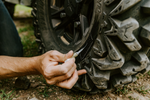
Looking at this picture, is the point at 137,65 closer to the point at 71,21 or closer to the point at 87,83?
the point at 87,83

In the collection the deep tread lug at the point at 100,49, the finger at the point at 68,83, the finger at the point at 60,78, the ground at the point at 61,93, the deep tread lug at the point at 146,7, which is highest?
the deep tread lug at the point at 146,7

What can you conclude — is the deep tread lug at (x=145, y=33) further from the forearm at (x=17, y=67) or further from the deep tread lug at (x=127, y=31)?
the forearm at (x=17, y=67)

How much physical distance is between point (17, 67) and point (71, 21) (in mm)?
619

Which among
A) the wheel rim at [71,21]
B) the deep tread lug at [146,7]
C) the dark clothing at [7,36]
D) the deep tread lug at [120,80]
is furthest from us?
the dark clothing at [7,36]

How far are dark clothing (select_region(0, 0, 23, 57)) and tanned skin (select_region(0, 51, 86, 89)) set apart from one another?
364 mm

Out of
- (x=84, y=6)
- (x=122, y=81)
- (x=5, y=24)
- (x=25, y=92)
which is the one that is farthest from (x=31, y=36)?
(x=122, y=81)

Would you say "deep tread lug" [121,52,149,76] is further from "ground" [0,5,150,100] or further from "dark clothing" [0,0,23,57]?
"dark clothing" [0,0,23,57]

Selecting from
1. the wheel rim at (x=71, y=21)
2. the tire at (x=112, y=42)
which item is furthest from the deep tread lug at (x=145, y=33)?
the wheel rim at (x=71, y=21)

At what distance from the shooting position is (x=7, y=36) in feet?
4.28

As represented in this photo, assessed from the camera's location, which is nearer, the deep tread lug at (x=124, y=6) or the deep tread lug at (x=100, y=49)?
the deep tread lug at (x=124, y=6)

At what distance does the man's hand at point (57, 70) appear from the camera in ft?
2.30

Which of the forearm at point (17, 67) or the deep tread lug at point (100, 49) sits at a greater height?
the deep tread lug at point (100, 49)

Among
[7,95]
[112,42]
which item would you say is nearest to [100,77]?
[112,42]

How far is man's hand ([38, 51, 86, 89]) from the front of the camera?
0.70 meters
